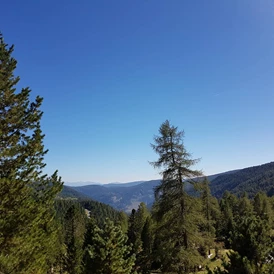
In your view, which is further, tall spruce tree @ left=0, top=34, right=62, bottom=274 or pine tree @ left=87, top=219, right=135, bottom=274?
pine tree @ left=87, top=219, right=135, bottom=274

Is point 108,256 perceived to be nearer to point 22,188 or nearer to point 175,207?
point 175,207

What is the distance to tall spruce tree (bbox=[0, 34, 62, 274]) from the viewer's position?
11.4 m

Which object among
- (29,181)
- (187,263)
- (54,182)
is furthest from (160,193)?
(29,181)

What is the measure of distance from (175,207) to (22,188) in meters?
10.6

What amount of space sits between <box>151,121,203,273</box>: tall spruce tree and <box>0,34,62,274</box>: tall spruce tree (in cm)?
788

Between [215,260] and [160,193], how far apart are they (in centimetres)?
3076

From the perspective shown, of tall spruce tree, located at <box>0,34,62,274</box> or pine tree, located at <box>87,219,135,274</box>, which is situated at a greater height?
tall spruce tree, located at <box>0,34,62,274</box>

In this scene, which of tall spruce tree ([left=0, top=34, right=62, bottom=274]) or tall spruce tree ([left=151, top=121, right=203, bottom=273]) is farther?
tall spruce tree ([left=151, top=121, right=203, bottom=273])

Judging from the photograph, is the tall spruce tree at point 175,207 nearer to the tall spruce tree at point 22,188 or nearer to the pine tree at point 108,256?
the pine tree at point 108,256

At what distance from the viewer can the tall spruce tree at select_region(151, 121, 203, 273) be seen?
1753 cm

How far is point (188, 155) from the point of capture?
739 inches

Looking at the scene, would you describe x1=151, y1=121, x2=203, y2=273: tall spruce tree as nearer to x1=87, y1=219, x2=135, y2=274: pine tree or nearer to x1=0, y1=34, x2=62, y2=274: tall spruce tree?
x1=87, y1=219, x2=135, y2=274: pine tree

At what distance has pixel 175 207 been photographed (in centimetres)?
1845

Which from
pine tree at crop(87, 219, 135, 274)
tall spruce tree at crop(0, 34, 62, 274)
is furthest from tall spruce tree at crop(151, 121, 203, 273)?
tall spruce tree at crop(0, 34, 62, 274)
